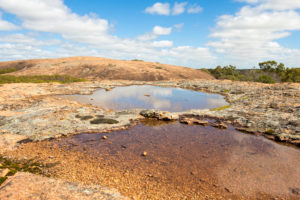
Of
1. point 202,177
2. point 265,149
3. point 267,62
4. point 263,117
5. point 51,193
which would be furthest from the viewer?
point 267,62

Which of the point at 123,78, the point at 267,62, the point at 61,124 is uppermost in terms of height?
the point at 267,62

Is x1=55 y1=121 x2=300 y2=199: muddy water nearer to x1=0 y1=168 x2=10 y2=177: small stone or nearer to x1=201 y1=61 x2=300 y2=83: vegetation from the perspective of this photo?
x1=0 y1=168 x2=10 y2=177: small stone

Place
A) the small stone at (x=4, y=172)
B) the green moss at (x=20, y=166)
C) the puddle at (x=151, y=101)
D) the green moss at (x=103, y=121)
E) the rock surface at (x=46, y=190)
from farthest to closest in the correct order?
the puddle at (x=151, y=101) → the green moss at (x=103, y=121) → the green moss at (x=20, y=166) → the small stone at (x=4, y=172) → the rock surface at (x=46, y=190)

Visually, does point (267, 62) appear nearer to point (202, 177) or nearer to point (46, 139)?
point (202, 177)

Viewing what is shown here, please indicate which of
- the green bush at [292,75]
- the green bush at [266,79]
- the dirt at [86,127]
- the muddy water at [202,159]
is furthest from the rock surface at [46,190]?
the green bush at [266,79]

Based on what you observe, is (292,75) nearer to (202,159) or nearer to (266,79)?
(266,79)

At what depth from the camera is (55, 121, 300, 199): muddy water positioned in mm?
10625

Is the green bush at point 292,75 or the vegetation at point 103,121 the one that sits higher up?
the green bush at point 292,75

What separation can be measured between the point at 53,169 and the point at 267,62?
305 feet

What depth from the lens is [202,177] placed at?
38.0 ft

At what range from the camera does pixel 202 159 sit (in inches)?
543

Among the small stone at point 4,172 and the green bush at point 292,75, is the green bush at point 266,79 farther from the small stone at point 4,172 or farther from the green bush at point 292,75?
the small stone at point 4,172

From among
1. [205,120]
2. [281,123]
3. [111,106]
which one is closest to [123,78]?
[111,106]

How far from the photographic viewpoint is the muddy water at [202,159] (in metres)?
10.6
